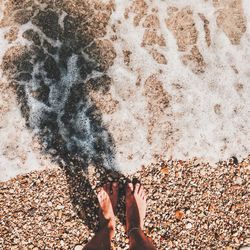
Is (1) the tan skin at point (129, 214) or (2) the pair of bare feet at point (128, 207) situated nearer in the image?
(1) the tan skin at point (129, 214)

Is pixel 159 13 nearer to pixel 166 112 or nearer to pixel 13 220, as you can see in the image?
pixel 166 112

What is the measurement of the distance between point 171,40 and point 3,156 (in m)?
2.51

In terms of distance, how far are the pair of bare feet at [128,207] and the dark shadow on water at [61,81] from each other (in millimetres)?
355

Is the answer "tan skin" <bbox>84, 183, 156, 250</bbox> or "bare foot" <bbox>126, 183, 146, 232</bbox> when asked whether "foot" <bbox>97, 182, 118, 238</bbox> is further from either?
"bare foot" <bbox>126, 183, 146, 232</bbox>

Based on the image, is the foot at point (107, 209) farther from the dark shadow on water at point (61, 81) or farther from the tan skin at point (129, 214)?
the dark shadow on water at point (61, 81)

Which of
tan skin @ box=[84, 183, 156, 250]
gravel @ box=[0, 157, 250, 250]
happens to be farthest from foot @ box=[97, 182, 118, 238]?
gravel @ box=[0, 157, 250, 250]

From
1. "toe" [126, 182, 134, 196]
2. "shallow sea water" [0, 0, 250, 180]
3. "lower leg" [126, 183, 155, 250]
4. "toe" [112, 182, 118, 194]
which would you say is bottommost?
"lower leg" [126, 183, 155, 250]

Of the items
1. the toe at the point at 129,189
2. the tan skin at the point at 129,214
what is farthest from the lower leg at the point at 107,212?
the toe at the point at 129,189

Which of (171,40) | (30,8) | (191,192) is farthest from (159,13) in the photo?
(191,192)

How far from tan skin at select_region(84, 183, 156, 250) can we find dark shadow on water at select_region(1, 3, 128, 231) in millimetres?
357

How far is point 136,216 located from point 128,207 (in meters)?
0.16

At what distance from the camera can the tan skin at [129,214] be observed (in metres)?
4.13

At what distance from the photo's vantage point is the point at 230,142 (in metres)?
4.55

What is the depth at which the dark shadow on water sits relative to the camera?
4543 millimetres
